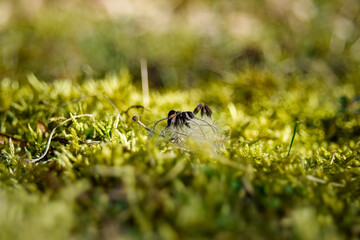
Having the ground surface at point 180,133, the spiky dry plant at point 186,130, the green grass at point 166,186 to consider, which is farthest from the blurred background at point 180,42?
the spiky dry plant at point 186,130

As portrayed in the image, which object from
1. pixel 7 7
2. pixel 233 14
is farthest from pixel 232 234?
pixel 7 7

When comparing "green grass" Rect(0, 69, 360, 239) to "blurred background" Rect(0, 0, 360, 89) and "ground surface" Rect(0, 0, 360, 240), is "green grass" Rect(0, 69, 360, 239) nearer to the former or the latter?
"ground surface" Rect(0, 0, 360, 240)

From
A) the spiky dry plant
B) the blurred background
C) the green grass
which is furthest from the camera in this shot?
the blurred background

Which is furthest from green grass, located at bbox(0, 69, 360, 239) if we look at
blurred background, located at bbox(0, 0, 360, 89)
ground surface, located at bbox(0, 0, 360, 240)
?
blurred background, located at bbox(0, 0, 360, 89)

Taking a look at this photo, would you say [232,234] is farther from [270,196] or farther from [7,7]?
[7,7]

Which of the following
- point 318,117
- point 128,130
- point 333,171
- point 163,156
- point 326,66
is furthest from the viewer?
point 326,66

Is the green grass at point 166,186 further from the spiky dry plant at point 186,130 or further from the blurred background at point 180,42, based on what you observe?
the blurred background at point 180,42

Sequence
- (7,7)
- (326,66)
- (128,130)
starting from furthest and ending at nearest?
(7,7), (326,66), (128,130)

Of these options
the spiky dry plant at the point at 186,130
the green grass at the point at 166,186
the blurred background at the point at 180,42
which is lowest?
the green grass at the point at 166,186
